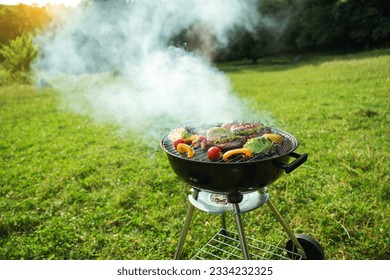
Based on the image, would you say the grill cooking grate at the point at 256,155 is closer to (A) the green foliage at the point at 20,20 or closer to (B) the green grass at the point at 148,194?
(B) the green grass at the point at 148,194

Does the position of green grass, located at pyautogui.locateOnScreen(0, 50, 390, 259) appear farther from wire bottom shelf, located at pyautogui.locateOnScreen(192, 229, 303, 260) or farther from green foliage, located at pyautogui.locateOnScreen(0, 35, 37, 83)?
green foliage, located at pyautogui.locateOnScreen(0, 35, 37, 83)

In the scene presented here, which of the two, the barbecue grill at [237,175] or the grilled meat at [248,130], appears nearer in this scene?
the barbecue grill at [237,175]

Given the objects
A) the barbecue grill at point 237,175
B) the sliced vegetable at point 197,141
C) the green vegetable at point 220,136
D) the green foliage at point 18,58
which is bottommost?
the barbecue grill at point 237,175

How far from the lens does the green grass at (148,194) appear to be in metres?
2.87

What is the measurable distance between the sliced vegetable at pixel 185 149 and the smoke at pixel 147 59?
980mm

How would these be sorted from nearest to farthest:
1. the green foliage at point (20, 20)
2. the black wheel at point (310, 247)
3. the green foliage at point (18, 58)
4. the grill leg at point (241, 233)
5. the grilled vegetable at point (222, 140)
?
the grill leg at point (241, 233) → the grilled vegetable at point (222, 140) → the black wheel at point (310, 247) → the green foliage at point (20, 20) → the green foliage at point (18, 58)

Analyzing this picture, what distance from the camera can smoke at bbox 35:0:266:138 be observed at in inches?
215

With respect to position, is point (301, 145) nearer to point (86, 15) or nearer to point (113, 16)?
point (113, 16)

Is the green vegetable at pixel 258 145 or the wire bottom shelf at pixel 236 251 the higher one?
the green vegetable at pixel 258 145

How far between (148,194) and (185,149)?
1810mm

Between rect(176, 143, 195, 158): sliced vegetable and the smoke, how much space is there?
98 cm

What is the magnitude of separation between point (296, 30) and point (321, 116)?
2337 cm

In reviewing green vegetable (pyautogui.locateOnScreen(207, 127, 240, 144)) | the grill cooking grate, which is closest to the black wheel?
the grill cooking grate

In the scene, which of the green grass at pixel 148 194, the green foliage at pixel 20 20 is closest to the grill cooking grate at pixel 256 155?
the green grass at pixel 148 194
